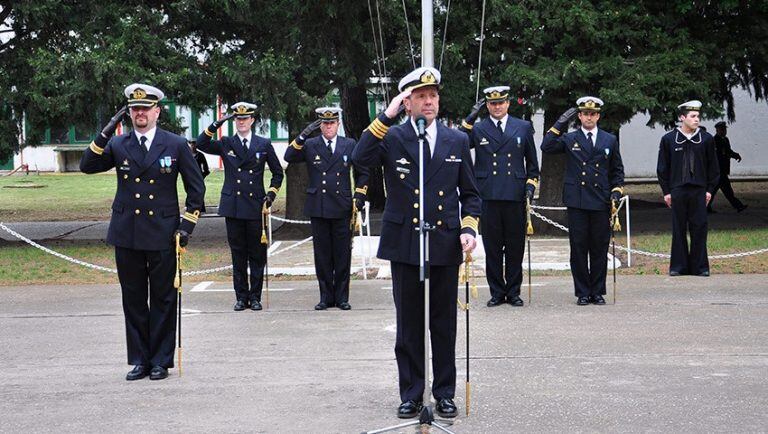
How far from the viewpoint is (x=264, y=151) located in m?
12.6

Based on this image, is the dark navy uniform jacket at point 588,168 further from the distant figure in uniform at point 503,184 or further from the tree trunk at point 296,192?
the tree trunk at point 296,192

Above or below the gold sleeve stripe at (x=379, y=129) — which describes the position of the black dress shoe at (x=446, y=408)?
below

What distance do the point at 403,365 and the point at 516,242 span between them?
16.1 ft

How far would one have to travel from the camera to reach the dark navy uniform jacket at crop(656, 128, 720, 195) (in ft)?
46.9

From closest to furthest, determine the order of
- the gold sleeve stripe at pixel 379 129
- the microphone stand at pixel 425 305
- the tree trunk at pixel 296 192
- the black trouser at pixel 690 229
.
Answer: the microphone stand at pixel 425 305, the gold sleeve stripe at pixel 379 129, the black trouser at pixel 690 229, the tree trunk at pixel 296 192

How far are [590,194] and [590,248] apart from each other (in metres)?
0.56

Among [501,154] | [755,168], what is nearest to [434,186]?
[501,154]

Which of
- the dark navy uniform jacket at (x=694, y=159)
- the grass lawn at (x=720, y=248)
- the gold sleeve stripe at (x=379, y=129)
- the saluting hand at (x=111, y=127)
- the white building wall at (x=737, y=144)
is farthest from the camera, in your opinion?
the white building wall at (x=737, y=144)

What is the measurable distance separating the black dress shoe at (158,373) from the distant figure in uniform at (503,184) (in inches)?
172

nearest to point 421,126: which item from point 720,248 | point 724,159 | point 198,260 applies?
point 198,260

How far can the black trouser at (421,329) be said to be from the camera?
7.56 metres

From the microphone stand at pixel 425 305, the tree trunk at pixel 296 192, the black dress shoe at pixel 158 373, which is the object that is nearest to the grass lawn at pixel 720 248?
the tree trunk at pixel 296 192

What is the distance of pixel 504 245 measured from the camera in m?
12.4

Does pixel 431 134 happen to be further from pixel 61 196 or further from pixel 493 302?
pixel 61 196
